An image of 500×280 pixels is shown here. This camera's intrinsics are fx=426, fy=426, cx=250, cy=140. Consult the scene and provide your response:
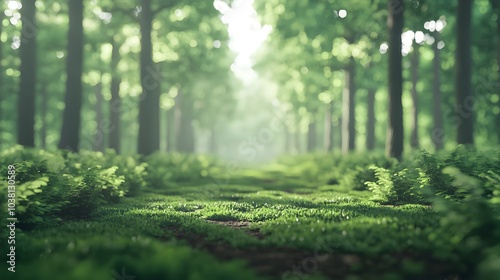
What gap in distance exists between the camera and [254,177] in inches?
901

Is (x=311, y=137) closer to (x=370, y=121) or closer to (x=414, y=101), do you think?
(x=370, y=121)

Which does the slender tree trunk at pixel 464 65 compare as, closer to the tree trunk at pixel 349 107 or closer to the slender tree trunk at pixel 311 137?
the tree trunk at pixel 349 107

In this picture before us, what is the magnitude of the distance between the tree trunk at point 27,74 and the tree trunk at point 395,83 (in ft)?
48.3

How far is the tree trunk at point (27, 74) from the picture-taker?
59.6 feet

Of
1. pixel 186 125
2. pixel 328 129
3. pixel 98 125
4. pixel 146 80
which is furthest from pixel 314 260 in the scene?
pixel 186 125

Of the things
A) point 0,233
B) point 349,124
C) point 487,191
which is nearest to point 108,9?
point 349,124

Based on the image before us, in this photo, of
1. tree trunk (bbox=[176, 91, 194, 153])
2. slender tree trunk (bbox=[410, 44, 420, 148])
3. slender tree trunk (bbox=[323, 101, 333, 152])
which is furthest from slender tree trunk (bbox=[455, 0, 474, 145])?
tree trunk (bbox=[176, 91, 194, 153])

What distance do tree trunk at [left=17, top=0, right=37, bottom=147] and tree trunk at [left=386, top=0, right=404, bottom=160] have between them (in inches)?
579

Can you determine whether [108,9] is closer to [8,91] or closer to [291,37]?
[291,37]

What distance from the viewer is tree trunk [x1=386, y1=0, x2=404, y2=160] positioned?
16.1 metres

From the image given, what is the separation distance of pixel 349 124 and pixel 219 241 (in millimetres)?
20308

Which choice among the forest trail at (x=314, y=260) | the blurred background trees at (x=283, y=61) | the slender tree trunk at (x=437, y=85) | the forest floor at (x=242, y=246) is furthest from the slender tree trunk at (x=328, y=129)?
the forest trail at (x=314, y=260)

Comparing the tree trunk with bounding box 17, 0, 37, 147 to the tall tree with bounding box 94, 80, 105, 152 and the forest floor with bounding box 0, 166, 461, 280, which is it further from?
the tall tree with bounding box 94, 80, 105, 152

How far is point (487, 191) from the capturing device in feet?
30.7
